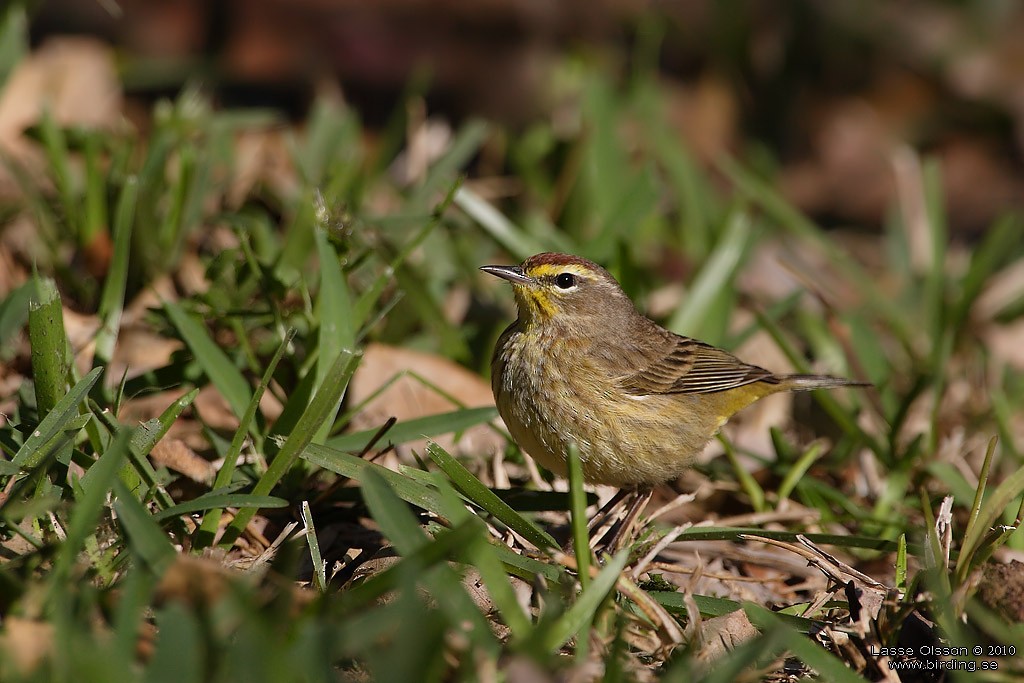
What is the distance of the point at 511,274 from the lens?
412cm

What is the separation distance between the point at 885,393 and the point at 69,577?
337 centimetres

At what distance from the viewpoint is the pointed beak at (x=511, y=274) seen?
13.5 feet

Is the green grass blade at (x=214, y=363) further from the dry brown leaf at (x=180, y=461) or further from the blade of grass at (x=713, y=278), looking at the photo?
the blade of grass at (x=713, y=278)

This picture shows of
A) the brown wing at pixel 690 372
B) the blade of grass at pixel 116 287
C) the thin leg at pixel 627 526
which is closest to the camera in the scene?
the thin leg at pixel 627 526

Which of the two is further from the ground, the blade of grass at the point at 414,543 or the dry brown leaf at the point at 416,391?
the blade of grass at the point at 414,543

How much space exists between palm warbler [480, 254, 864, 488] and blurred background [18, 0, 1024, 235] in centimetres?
310

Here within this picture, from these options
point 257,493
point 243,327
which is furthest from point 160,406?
point 257,493

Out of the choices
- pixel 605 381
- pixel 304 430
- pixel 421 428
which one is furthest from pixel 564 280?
pixel 304 430

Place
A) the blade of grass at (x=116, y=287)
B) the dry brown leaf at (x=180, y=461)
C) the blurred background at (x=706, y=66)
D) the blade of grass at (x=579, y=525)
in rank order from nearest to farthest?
the blade of grass at (x=579, y=525) → the dry brown leaf at (x=180, y=461) → the blade of grass at (x=116, y=287) → the blurred background at (x=706, y=66)

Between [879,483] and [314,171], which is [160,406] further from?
[879,483]

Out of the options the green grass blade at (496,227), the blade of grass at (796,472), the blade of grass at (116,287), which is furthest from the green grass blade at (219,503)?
the green grass blade at (496,227)

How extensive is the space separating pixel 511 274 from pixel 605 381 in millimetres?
534

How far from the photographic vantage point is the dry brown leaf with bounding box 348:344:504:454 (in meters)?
4.11

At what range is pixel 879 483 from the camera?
4293mm
